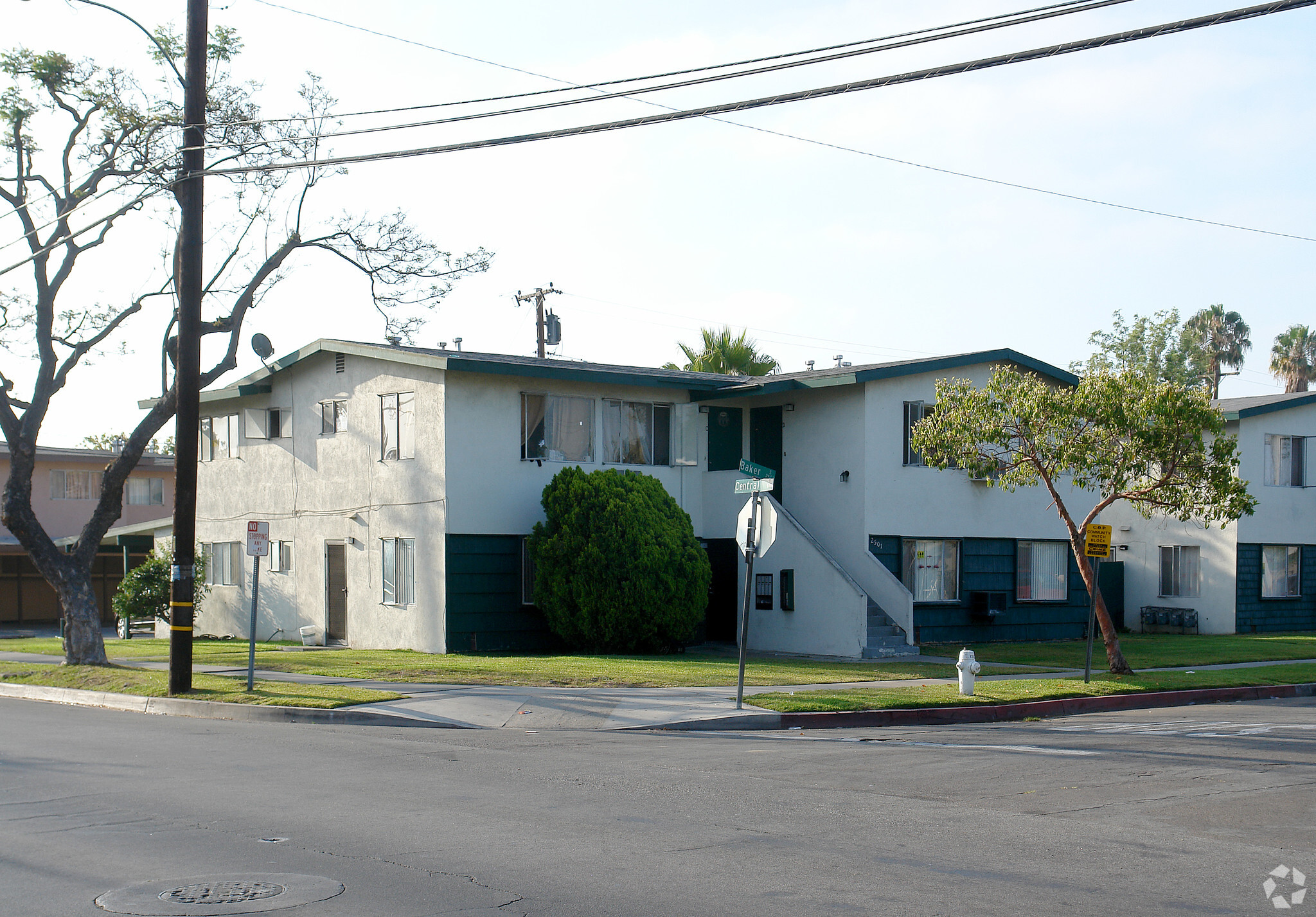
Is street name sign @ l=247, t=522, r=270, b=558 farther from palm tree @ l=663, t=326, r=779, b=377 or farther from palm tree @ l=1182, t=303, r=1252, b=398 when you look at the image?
palm tree @ l=1182, t=303, r=1252, b=398

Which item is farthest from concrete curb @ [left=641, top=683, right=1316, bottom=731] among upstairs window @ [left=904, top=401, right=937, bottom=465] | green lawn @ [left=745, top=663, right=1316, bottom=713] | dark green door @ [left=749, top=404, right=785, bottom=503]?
dark green door @ [left=749, top=404, right=785, bottom=503]

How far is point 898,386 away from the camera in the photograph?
87.2 feet

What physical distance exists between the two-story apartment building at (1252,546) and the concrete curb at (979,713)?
13722mm

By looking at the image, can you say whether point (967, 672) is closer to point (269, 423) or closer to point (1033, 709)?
point (1033, 709)

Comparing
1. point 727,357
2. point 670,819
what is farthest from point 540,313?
point 670,819

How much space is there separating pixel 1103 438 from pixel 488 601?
12.0m

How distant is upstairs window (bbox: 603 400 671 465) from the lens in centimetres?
2667

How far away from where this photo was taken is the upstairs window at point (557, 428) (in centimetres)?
2548

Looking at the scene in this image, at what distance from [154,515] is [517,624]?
27.8 m

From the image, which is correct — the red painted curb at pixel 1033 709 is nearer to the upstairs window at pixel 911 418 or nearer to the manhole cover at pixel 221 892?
the upstairs window at pixel 911 418

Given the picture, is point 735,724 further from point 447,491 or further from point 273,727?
point 447,491

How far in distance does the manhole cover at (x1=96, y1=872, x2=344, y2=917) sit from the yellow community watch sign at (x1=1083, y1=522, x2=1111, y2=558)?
47.3ft

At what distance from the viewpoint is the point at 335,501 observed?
27391 mm

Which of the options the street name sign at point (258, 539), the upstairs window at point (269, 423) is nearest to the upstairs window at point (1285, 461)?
the upstairs window at point (269, 423)
